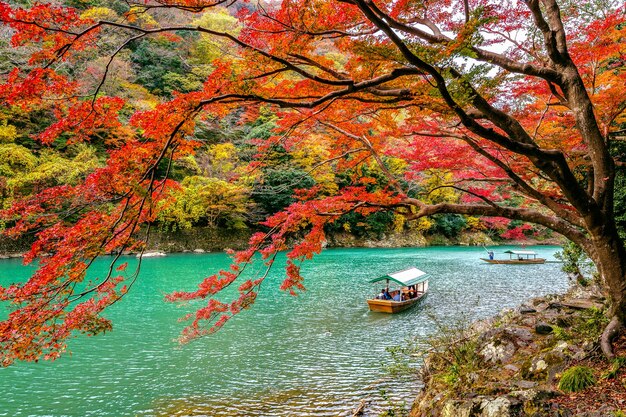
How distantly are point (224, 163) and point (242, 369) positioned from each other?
77.4 feet

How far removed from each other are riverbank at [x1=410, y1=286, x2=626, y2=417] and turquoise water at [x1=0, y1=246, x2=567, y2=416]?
1047mm

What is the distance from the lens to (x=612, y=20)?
5828 millimetres

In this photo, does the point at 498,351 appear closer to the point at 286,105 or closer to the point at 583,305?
the point at 583,305

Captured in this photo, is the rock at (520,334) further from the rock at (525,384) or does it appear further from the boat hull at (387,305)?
the boat hull at (387,305)

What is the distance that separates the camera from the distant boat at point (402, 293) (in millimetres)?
12719

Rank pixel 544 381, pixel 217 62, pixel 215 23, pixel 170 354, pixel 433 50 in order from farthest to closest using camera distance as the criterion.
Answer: pixel 215 23 < pixel 170 354 < pixel 544 381 < pixel 217 62 < pixel 433 50

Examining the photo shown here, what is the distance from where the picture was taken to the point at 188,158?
27.6 metres

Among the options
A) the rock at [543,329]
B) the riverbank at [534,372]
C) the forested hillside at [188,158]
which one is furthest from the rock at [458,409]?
the forested hillside at [188,158]

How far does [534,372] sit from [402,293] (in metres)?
9.52

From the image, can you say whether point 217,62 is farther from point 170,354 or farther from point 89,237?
point 170,354

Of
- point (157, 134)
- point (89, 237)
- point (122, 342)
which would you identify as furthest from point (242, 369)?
point (157, 134)

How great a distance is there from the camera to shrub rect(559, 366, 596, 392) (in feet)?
12.9

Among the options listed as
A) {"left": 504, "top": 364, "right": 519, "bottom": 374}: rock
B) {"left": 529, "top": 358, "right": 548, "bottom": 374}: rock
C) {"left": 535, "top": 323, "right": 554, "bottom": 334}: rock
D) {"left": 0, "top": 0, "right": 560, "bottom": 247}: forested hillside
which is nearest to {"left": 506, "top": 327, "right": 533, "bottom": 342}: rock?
{"left": 535, "top": 323, "right": 554, "bottom": 334}: rock

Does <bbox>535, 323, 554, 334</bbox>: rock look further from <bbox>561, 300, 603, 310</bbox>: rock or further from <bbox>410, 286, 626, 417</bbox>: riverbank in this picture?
<bbox>561, 300, 603, 310</bbox>: rock
